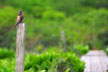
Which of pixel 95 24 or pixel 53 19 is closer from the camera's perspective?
pixel 95 24

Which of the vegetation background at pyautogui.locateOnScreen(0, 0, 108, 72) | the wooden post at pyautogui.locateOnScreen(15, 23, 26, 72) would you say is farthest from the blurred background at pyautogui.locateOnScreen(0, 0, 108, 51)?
the wooden post at pyautogui.locateOnScreen(15, 23, 26, 72)

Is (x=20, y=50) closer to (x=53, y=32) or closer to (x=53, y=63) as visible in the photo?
(x=53, y=63)

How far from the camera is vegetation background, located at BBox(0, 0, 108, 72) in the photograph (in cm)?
574

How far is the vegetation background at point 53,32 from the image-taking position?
5.74m

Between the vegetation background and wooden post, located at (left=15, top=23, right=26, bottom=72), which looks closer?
wooden post, located at (left=15, top=23, right=26, bottom=72)

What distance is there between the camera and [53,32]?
25703mm

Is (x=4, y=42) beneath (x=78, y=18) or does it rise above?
beneath

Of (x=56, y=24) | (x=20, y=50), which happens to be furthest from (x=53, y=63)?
(x=56, y=24)

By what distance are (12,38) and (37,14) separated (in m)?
16.0

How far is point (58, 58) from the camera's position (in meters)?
5.73

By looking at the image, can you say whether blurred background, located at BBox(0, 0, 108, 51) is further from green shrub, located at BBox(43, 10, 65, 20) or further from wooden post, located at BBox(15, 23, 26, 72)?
wooden post, located at BBox(15, 23, 26, 72)

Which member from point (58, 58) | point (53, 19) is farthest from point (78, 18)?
point (58, 58)

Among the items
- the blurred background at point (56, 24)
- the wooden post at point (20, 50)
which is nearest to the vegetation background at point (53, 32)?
the blurred background at point (56, 24)

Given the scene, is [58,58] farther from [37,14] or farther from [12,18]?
[37,14]
